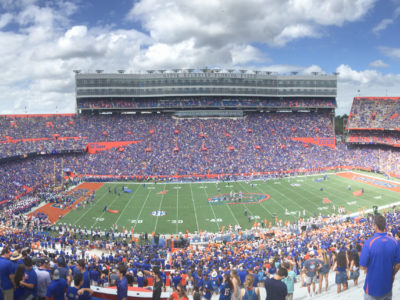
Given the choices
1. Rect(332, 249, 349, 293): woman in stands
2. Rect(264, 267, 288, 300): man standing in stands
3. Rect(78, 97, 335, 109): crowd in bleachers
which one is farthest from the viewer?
Rect(78, 97, 335, 109): crowd in bleachers

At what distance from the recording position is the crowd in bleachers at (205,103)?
6138cm

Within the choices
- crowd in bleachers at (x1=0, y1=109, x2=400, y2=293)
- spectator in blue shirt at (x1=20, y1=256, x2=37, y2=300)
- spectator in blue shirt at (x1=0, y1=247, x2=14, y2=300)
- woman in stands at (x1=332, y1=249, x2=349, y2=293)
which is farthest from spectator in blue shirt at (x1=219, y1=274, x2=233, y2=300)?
crowd in bleachers at (x1=0, y1=109, x2=400, y2=293)

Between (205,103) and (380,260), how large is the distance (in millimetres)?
60556

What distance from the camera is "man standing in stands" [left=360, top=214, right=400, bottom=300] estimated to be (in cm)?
435

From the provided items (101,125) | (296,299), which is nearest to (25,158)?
(101,125)

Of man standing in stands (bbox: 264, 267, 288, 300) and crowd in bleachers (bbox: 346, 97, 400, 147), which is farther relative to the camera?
crowd in bleachers (bbox: 346, 97, 400, 147)

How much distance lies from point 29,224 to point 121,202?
30.7 ft

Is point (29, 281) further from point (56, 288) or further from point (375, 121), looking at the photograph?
point (375, 121)

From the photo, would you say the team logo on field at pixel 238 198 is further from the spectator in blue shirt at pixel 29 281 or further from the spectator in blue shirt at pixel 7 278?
the spectator in blue shirt at pixel 7 278

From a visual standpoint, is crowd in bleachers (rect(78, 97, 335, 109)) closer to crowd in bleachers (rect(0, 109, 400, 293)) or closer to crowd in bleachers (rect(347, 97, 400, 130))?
crowd in bleachers (rect(0, 109, 400, 293))

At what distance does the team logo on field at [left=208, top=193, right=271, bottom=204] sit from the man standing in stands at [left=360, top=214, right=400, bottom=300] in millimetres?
28839

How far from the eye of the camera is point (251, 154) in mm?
51375

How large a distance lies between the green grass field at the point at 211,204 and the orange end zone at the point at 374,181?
1174 mm

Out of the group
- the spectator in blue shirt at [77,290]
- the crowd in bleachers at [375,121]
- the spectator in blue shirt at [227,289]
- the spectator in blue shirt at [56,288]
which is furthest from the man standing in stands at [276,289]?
the crowd in bleachers at [375,121]
